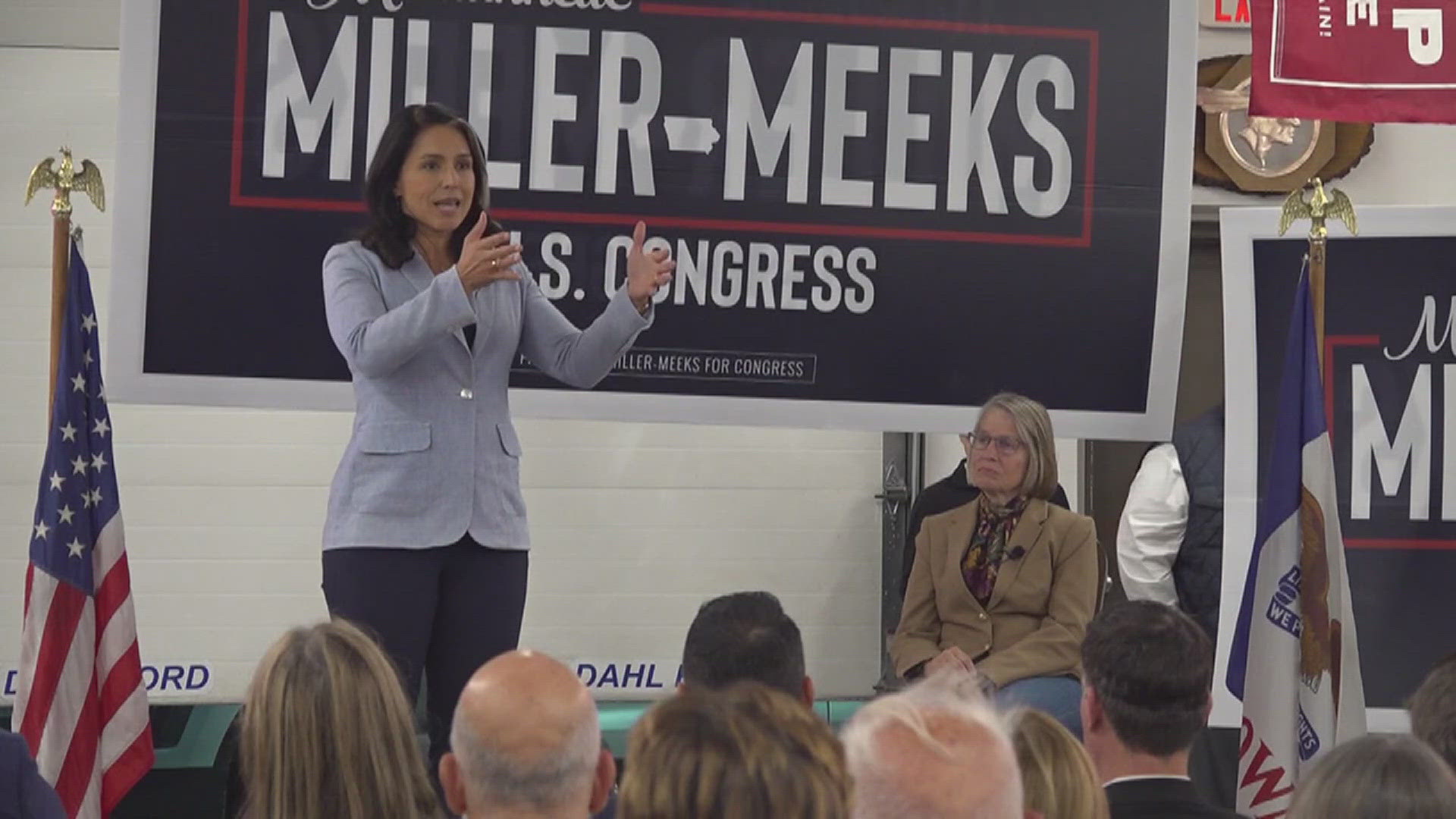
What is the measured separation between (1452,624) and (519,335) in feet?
8.23

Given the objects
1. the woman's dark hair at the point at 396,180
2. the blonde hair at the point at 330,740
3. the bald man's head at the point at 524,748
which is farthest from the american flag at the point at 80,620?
the bald man's head at the point at 524,748

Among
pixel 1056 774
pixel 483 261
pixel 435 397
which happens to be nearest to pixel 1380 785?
pixel 1056 774

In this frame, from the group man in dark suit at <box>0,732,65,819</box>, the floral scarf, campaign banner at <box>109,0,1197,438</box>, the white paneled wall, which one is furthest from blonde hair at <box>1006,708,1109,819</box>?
the white paneled wall

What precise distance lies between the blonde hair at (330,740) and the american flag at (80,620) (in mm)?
1730

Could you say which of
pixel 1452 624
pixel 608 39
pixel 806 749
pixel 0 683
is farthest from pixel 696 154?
pixel 806 749

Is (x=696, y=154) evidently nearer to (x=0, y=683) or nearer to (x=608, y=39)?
(x=608, y=39)

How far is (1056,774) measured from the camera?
89.9 inches

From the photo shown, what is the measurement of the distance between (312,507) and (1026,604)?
7.29 ft

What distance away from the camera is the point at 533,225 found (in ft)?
15.0

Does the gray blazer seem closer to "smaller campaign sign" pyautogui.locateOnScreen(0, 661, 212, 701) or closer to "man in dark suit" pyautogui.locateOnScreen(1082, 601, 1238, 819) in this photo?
"man in dark suit" pyautogui.locateOnScreen(1082, 601, 1238, 819)

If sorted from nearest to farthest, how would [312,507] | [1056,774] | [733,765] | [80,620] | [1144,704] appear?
[733,765] → [1056,774] → [1144,704] → [80,620] → [312,507]

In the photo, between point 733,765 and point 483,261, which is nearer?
point 733,765

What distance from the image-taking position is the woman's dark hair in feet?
12.6

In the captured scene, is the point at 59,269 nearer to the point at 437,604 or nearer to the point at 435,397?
the point at 435,397
